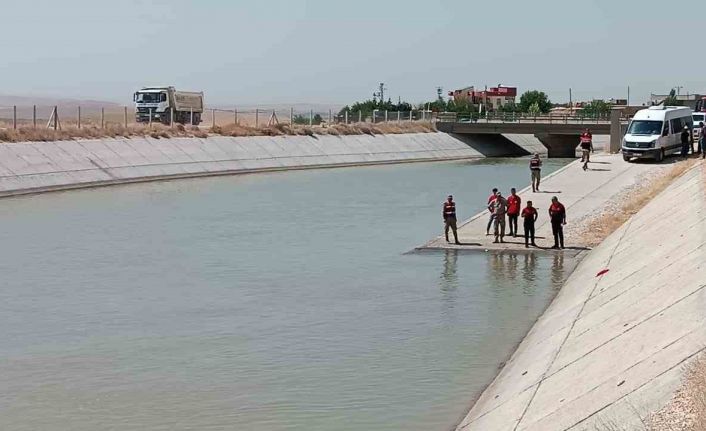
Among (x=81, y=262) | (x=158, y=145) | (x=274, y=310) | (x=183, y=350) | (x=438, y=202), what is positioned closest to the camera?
(x=183, y=350)

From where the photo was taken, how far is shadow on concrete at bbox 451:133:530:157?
9694 centimetres

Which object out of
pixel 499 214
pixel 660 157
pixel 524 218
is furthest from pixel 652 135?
pixel 524 218

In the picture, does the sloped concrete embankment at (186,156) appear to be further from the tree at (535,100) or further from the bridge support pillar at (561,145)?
the tree at (535,100)

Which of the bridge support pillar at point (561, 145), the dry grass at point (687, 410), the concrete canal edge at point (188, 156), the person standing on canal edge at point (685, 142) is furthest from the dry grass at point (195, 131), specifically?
the dry grass at point (687, 410)

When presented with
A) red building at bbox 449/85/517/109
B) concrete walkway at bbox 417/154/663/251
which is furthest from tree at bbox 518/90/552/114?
concrete walkway at bbox 417/154/663/251

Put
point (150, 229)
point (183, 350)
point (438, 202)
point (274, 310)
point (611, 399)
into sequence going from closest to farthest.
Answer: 1. point (611, 399)
2. point (183, 350)
3. point (274, 310)
4. point (150, 229)
5. point (438, 202)

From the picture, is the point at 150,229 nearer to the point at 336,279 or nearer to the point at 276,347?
the point at 336,279

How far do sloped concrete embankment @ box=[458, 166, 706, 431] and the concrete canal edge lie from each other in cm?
3507

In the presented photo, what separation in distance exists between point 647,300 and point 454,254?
1327 centimetres

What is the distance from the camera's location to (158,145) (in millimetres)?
67812

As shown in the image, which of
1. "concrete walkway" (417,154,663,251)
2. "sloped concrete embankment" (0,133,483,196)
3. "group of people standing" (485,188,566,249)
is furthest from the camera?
"sloped concrete embankment" (0,133,483,196)

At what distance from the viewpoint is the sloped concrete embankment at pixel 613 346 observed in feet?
39.8

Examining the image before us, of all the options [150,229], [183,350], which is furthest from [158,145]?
[183,350]

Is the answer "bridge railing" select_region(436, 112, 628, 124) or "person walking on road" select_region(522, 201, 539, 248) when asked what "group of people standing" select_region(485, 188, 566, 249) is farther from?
"bridge railing" select_region(436, 112, 628, 124)
